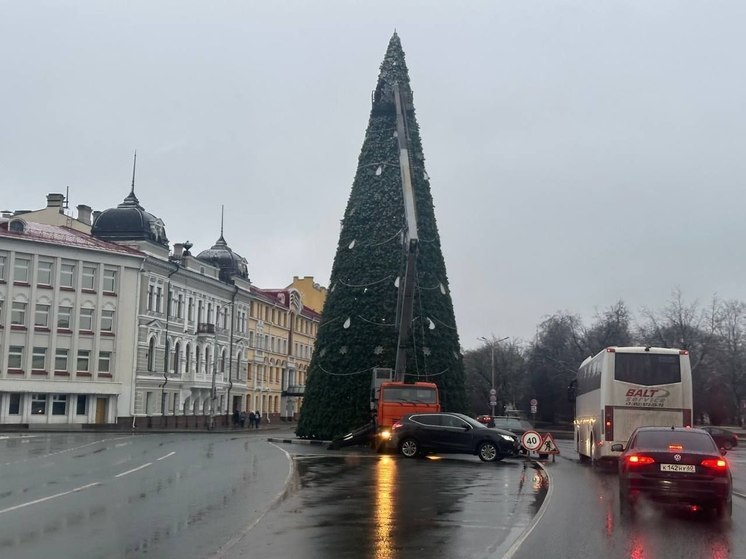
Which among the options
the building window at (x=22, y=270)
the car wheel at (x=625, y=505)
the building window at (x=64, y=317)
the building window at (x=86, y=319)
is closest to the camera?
the car wheel at (x=625, y=505)

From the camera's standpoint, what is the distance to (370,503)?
15.3 metres

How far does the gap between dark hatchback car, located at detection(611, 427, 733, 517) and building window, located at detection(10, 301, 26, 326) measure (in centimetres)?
5388

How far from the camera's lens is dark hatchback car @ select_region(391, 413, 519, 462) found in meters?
27.7

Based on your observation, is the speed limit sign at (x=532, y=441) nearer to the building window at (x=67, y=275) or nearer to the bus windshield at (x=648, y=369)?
the bus windshield at (x=648, y=369)

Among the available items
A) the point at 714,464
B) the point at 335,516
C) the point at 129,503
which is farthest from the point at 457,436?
the point at 335,516

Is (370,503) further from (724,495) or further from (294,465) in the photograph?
(294,465)

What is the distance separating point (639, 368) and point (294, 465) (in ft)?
32.1

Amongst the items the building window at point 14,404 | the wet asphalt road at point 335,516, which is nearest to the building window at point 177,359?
the building window at point 14,404

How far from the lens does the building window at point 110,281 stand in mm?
65000

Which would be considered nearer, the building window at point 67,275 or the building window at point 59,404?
the building window at point 59,404

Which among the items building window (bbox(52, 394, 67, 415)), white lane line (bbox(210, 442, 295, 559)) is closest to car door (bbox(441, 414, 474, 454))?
white lane line (bbox(210, 442, 295, 559))

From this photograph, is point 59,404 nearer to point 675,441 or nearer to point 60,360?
point 60,360

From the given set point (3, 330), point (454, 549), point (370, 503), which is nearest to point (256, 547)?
point (454, 549)

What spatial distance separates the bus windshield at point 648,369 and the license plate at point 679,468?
9738mm
